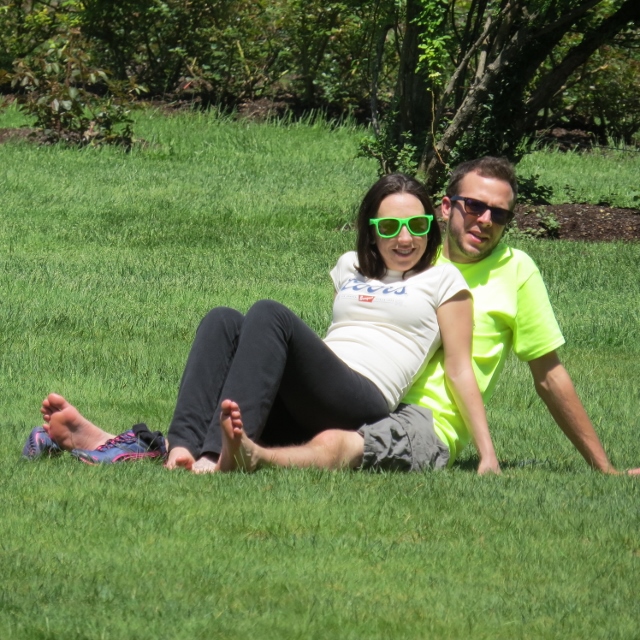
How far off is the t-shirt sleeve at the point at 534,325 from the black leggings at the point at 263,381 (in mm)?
588

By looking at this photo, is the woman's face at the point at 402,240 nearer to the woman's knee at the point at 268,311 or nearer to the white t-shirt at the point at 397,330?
the white t-shirt at the point at 397,330

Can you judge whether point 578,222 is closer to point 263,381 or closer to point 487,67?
point 487,67

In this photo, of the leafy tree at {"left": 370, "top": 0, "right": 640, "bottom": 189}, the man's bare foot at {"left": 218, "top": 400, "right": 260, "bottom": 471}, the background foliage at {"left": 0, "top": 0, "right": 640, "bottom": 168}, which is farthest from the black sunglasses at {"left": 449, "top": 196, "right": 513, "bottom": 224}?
the background foliage at {"left": 0, "top": 0, "right": 640, "bottom": 168}

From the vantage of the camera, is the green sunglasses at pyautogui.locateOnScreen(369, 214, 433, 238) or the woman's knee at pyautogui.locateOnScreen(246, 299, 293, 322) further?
the green sunglasses at pyautogui.locateOnScreen(369, 214, 433, 238)

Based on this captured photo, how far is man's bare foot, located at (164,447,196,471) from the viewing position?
428 centimetres

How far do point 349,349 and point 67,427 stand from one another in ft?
3.51

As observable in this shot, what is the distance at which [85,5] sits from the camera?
1758 centimetres

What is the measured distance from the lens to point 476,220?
184 inches

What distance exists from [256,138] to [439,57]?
5.51m

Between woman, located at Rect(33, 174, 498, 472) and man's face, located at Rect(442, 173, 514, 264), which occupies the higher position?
man's face, located at Rect(442, 173, 514, 264)

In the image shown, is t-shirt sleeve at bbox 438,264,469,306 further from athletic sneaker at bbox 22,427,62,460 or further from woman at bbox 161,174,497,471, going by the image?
athletic sneaker at bbox 22,427,62,460

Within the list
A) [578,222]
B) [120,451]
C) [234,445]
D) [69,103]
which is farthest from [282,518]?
[69,103]

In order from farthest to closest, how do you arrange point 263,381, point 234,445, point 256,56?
point 256,56 → point 263,381 → point 234,445

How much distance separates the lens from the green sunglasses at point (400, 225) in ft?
15.3
